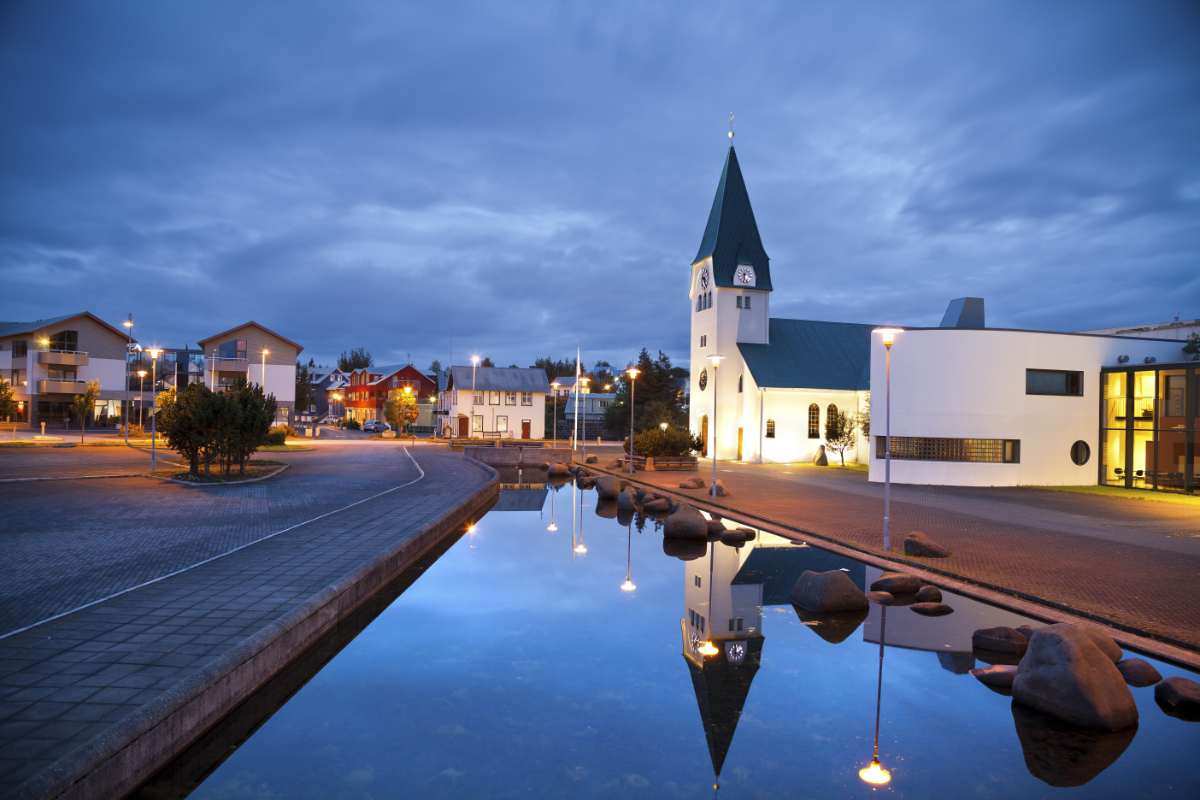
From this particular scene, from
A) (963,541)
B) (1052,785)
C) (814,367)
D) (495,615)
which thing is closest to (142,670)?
(495,615)

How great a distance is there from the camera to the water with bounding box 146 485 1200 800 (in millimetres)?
6320

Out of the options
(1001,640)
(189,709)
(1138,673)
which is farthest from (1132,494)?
(189,709)

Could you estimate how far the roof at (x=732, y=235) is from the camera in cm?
4478

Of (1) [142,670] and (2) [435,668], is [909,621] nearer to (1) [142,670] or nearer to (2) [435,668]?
(2) [435,668]

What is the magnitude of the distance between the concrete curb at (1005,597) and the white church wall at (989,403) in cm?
1348

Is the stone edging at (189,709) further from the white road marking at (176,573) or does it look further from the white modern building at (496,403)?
the white modern building at (496,403)

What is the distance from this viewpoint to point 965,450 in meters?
29.3

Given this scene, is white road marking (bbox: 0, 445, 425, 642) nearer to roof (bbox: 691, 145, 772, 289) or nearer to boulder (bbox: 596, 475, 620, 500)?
boulder (bbox: 596, 475, 620, 500)

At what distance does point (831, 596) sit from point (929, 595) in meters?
1.84

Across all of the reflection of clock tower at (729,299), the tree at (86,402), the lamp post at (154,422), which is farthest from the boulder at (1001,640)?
the tree at (86,402)

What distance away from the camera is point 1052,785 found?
6.44 meters

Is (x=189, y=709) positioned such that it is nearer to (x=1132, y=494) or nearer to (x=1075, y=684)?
(x=1075, y=684)

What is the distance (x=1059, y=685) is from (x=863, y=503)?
1601 cm

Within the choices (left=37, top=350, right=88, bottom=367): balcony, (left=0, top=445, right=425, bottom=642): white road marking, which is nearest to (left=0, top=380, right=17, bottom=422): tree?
(left=37, top=350, right=88, bottom=367): balcony
